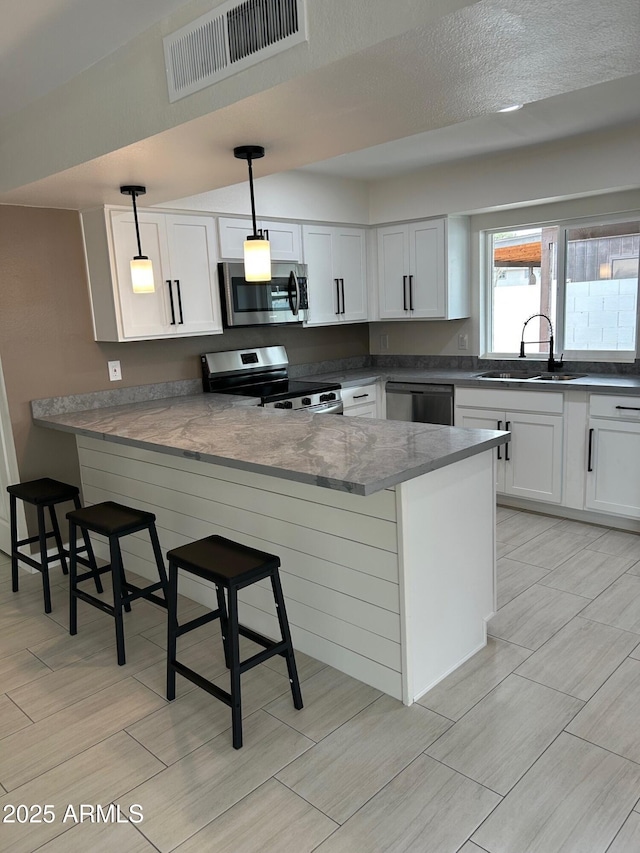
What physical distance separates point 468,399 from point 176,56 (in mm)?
3060

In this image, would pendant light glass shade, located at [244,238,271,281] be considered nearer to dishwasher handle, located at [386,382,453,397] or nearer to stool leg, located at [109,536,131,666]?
stool leg, located at [109,536,131,666]

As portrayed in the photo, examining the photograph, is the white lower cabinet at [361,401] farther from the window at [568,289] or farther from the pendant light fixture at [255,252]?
the pendant light fixture at [255,252]

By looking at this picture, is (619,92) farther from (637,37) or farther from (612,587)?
(612,587)

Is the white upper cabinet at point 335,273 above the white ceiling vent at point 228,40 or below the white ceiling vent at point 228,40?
below

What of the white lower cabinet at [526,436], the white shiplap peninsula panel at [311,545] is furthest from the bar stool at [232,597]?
the white lower cabinet at [526,436]

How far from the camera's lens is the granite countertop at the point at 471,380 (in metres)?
3.81

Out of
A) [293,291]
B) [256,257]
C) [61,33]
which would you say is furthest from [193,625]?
[293,291]

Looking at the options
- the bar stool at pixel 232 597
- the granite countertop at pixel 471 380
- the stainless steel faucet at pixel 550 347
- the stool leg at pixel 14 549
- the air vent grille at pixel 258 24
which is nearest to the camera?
the air vent grille at pixel 258 24

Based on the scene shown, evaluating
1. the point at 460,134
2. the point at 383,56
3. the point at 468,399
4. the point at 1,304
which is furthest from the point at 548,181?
the point at 1,304

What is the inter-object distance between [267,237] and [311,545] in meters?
2.64

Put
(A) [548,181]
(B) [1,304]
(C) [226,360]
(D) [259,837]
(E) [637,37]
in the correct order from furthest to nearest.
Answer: (C) [226,360] < (A) [548,181] < (B) [1,304] < (D) [259,837] < (E) [637,37]

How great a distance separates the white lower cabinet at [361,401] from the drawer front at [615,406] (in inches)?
66.0

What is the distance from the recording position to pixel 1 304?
341 cm

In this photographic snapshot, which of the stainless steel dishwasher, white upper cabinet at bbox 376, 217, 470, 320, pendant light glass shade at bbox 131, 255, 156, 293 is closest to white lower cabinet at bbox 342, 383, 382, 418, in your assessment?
the stainless steel dishwasher
